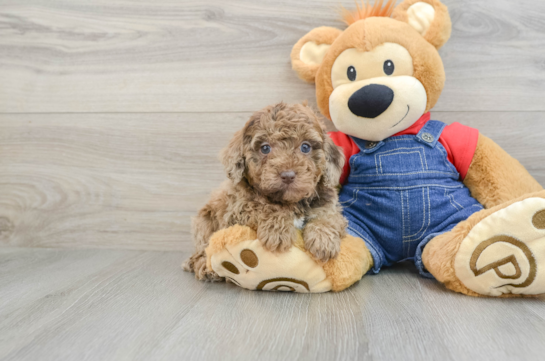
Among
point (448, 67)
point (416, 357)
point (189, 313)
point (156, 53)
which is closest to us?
point (416, 357)

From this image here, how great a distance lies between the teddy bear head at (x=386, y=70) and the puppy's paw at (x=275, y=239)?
0.44 m

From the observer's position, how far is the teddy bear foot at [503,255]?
0.91 metres

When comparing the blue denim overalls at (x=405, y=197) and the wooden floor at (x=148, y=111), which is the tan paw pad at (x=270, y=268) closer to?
the wooden floor at (x=148, y=111)

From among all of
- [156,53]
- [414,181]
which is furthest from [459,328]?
[156,53]

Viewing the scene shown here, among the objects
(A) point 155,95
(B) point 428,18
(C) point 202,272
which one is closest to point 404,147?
(B) point 428,18

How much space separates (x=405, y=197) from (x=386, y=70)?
1.29 ft

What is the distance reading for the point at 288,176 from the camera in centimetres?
93

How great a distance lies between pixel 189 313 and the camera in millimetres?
943

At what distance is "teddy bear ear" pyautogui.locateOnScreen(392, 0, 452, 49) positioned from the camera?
1.20 meters

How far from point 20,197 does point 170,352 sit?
130 centimetres

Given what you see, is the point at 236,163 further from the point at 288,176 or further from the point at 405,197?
the point at 405,197

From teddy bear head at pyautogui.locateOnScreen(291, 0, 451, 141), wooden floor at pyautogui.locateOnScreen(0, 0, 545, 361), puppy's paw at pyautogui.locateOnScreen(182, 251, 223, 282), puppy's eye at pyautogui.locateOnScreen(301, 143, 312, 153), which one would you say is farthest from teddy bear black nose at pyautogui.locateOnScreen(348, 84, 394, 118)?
puppy's paw at pyautogui.locateOnScreen(182, 251, 223, 282)

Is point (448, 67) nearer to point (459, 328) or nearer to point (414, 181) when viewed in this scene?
point (414, 181)

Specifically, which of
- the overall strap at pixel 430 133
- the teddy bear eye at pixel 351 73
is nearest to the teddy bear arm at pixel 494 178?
the overall strap at pixel 430 133
